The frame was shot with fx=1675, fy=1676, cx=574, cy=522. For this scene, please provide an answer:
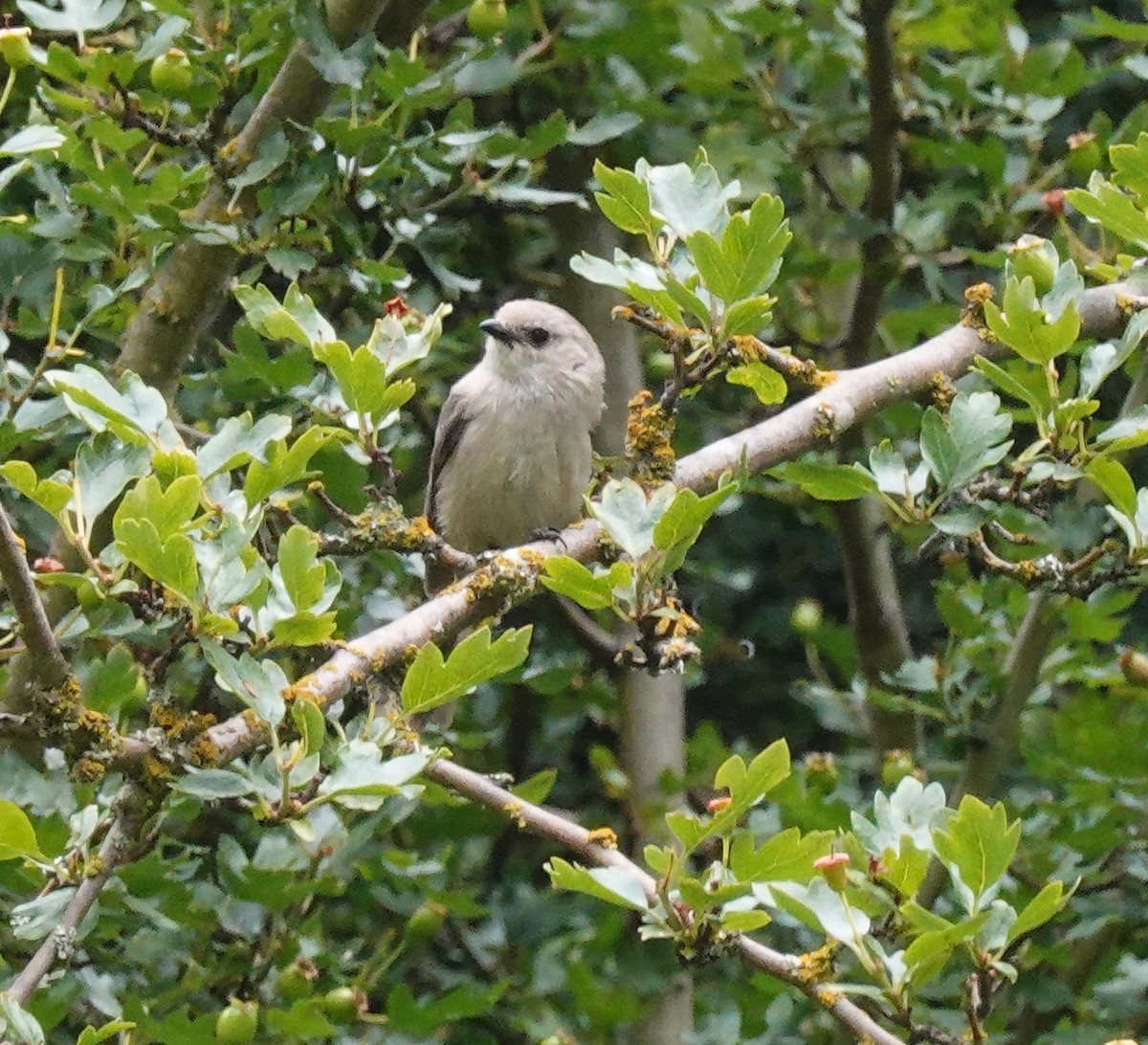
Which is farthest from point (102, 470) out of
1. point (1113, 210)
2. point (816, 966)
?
point (1113, 210)

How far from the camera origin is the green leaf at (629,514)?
2400mm

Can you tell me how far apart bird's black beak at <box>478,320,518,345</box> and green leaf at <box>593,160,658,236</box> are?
74.2 inches

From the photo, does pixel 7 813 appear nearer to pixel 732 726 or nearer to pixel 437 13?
pixel 437 13

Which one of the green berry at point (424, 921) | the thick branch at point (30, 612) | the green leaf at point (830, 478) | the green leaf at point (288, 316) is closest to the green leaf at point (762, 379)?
the green leaf at point (830, 478)

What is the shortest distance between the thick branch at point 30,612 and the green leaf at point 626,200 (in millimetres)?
971

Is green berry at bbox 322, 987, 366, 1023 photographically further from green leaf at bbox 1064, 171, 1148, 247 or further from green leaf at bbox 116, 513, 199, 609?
green leaf at bbox 1064, 171, 1148, 247

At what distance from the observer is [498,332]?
14.8 ft

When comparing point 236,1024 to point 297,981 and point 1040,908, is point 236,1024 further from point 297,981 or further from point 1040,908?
point 1040,908

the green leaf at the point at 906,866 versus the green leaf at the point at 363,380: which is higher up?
the green leaf at the point at 363,380

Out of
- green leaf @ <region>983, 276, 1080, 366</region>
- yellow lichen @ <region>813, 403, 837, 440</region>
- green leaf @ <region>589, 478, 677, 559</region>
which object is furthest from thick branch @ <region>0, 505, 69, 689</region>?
green leaf @ <region>983, 276, 1080, 366</region>

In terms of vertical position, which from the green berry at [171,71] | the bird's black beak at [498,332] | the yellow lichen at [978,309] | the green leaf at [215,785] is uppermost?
the green berry at [171,71]

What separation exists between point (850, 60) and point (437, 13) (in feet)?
3.77

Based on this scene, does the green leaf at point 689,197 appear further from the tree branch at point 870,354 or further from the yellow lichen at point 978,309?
the tree branch at point 870,354

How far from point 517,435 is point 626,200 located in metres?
1.91
